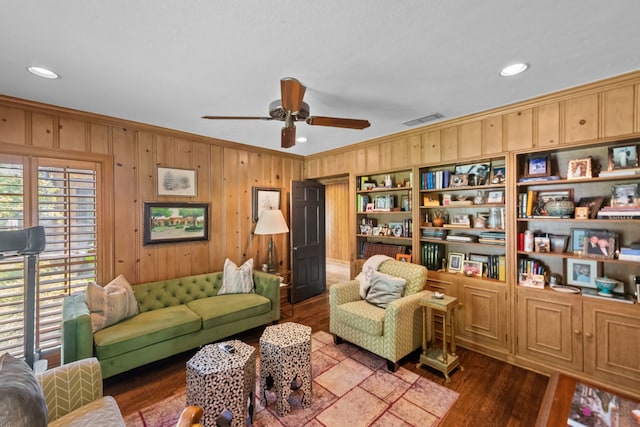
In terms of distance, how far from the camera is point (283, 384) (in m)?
2.03

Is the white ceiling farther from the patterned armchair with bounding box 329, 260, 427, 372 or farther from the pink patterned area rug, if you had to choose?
the pink patterned area rug

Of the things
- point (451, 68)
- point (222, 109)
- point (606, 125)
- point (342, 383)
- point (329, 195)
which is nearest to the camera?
point (451, 68)

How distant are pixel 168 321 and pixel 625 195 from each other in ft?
13.8

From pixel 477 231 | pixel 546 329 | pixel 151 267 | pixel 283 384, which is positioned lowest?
pixel 283 384

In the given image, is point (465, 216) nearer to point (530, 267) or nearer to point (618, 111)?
point (530, 267)

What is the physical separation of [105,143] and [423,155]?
367cm

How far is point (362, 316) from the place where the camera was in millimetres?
2746

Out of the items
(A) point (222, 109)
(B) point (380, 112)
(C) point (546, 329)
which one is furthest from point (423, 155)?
(A) point (222, 109)

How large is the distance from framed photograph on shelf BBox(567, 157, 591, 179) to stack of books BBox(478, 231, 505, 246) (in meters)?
0.78

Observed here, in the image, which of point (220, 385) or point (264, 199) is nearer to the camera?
point (220, 385)

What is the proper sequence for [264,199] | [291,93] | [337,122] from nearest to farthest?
[291,93] → [337,122] → [264,199]

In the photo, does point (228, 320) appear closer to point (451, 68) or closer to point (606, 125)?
point (451, 68)

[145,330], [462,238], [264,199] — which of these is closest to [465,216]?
[462,238]

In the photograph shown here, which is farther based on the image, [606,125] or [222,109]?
[222,109]
